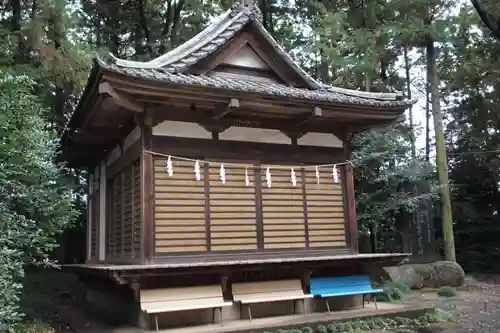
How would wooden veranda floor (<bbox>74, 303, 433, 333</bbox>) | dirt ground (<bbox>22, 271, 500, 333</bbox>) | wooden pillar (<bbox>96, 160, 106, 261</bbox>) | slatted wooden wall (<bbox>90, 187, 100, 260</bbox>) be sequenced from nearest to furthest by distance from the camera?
→ 1. wooden veranda floor (<bbox>74, 303, 433, 333</bbox>)
2. dirt ground (<bbox>22, 271, 500, 333</bbox>)
3. wooden pillar (<bbox>96, 160, 106, 261</bbox>)
4. slatted wooden wall (<bbox>90, 187, 100, 260</bbox>)

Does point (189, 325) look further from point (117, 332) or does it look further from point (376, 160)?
point (376, 160)

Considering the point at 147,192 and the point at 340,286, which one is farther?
the point at 340,286

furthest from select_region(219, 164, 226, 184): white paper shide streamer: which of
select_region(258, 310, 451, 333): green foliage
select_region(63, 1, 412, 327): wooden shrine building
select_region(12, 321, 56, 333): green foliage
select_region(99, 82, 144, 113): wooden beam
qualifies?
select_region(12, 321, 56, 333): green foliage

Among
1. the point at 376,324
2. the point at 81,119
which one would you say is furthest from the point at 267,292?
the point at 81,119

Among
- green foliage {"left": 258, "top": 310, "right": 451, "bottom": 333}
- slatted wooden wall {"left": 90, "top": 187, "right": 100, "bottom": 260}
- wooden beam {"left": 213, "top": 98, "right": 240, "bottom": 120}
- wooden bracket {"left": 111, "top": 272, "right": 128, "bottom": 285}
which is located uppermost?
wooden beam {"left": 213, "top": 98, "right": 240, "bottom": 120}

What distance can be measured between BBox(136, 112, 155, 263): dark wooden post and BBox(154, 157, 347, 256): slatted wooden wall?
0.42ft

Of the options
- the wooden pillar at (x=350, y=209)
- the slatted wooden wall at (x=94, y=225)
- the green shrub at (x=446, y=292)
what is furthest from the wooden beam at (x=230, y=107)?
the green shrub at (x=446, y=292)

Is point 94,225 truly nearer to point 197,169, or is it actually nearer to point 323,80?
point 197,169

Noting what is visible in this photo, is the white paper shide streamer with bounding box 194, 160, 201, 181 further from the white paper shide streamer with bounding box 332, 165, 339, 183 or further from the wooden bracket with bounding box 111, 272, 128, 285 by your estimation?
the white paper shide streamer with bounding box 332, 165, 339, 183

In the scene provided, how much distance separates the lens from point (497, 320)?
975 centimetres

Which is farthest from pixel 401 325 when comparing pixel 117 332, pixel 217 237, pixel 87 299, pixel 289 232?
pixel 87 299

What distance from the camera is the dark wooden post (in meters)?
7.88

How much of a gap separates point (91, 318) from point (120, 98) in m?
5.36

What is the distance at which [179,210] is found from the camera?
8297 millimetres
